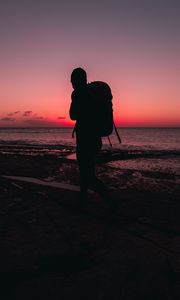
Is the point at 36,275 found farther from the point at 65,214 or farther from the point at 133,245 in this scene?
the point at 65,214

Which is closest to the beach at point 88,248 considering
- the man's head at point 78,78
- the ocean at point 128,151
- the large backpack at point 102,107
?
the large backpack at point 102,107

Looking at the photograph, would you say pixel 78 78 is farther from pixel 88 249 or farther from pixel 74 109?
pixel 88 249

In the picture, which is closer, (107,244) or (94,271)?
(94,271)

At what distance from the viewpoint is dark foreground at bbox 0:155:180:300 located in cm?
250

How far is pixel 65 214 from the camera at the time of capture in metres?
4.76

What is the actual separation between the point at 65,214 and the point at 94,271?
2008mm

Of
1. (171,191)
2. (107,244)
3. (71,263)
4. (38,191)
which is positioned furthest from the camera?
(171,191)

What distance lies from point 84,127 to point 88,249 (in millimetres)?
1922

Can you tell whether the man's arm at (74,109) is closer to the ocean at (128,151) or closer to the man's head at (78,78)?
the man's head at (78,78)

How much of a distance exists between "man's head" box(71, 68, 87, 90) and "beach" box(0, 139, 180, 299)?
6.63 feet

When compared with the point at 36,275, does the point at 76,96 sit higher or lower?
higher

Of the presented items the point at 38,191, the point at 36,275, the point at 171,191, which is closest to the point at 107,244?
the point at 36,275

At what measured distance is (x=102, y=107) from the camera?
4.40 meters

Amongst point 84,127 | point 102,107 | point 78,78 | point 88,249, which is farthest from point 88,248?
point 78,78
